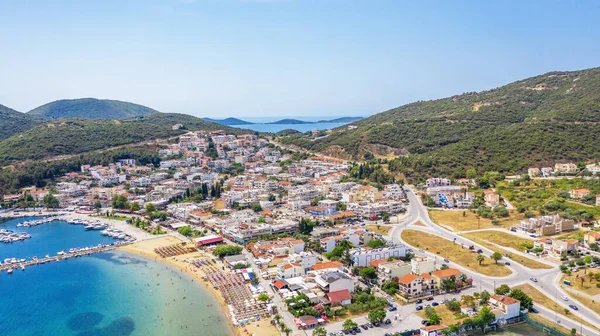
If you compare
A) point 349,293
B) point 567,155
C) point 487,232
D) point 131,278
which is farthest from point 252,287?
point 567,155

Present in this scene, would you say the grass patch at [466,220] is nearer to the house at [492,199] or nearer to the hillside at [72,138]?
the house at [492,199]

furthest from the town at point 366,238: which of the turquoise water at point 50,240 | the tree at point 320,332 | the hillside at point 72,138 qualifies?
the hillside at point 72,138

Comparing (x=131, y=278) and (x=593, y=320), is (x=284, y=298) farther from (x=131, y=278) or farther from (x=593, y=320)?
(x=593, y=320)

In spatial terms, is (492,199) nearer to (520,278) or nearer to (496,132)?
(520,278)

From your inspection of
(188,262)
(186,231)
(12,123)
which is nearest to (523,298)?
(188,262)

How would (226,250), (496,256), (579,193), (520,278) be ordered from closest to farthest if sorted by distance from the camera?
(520,278) < (496,256) < (226,250) < (579,193)

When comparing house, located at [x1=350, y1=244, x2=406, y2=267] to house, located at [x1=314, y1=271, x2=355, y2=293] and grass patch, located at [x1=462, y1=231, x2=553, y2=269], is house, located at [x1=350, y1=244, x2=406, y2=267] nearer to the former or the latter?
house, located at [x1=314, y1=271, x2=355, y2=293]
